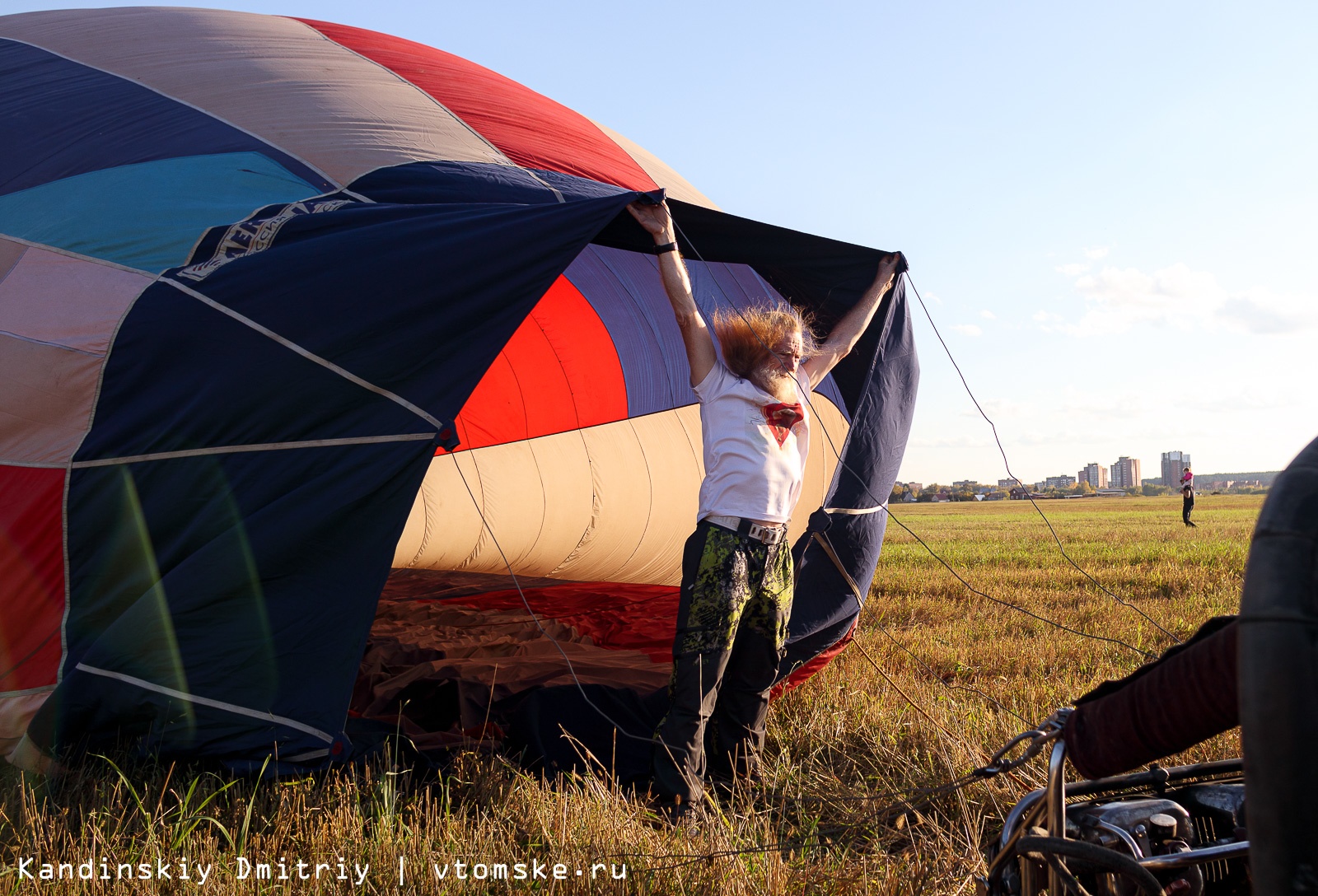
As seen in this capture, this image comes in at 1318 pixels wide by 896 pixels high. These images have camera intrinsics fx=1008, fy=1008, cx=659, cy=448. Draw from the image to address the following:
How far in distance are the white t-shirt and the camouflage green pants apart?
0.11 metres

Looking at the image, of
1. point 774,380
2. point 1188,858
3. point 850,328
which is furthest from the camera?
point 850,328

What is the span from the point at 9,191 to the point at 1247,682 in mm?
4502

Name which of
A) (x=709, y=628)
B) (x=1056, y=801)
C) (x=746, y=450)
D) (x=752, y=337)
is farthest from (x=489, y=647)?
(x=1056, y=801)

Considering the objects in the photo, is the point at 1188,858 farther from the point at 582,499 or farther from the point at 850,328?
the point at 582,499

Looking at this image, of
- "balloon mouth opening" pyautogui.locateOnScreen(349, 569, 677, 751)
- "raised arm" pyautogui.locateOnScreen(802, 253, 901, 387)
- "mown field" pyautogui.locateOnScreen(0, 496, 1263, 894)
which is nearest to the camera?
"mown field" pyautogui.locateOnScreen(0, 496, 1263, 894)

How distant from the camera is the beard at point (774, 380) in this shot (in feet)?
10.9

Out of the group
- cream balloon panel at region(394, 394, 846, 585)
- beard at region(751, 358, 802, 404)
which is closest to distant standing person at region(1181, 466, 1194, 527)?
cream balloon panel at region(394, 394, 846, 585)

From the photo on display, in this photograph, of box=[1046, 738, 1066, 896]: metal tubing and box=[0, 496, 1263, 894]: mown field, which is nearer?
box=[1046, 738, 1066, 896]: metal tubing

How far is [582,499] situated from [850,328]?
3.70 metres

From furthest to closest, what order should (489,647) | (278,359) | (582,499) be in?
1. (582,499)
2. (489,647)
3. (278,359)

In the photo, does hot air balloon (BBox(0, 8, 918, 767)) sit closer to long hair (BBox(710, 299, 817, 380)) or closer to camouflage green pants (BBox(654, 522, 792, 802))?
long hair (BBox(710, 299, 817, 380))

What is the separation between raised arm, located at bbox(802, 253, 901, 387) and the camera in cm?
371

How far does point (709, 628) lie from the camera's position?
10.2 ft

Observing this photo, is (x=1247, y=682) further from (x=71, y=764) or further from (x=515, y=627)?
(x=515, y=627)
